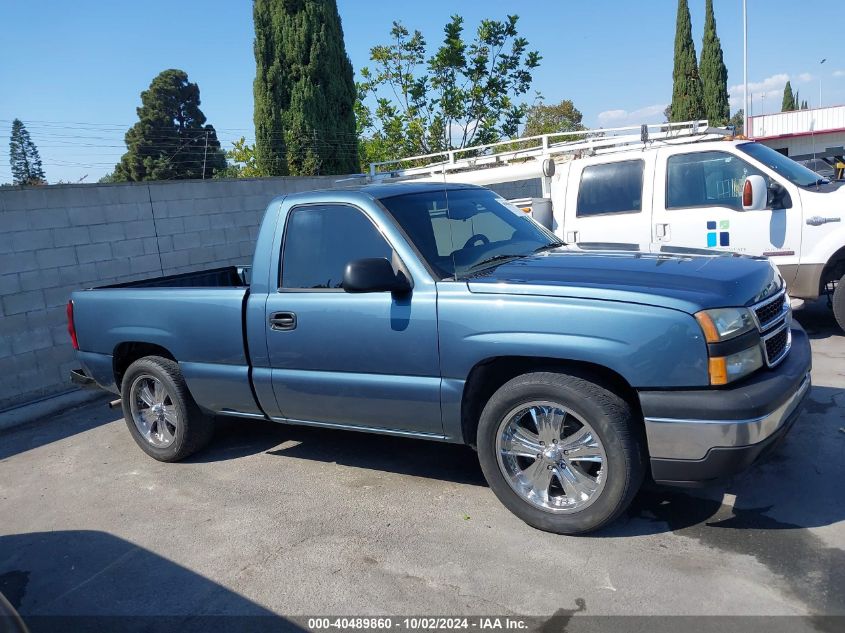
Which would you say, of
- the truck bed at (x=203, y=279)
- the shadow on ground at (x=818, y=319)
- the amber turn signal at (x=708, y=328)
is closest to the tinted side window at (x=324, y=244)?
the truck bed at (x=203, y=279)

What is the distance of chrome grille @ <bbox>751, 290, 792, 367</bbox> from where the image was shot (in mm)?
3707

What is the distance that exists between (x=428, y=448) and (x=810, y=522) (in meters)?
2.55

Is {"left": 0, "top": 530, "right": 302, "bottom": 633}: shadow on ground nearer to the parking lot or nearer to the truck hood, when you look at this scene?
the parking lot

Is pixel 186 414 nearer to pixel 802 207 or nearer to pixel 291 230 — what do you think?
pixel 291 230

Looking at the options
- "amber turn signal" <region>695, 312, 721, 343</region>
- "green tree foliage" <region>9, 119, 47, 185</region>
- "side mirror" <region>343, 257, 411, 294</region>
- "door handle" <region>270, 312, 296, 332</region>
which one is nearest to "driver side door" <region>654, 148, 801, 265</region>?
"amber turn signal" <region>695, 312, 721, 343</region>

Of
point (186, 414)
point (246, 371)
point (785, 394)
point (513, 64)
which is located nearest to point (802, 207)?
point (785, 394)

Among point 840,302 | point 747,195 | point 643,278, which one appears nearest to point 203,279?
point 643,278

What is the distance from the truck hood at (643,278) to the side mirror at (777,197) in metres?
3.05

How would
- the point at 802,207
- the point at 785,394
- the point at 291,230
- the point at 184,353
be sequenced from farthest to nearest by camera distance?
the point at 802,207 → the point at 184,353 → the point at 291,230 → the point at 785,394

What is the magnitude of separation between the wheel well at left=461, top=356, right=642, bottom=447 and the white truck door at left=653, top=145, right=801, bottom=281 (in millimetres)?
3952

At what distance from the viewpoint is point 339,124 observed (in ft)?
52.9

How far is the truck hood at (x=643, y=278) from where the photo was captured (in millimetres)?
3541

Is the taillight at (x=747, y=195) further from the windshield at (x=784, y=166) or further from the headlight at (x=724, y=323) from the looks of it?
the headlight at (x=724, y=323)

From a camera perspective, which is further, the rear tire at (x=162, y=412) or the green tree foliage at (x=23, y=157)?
the green tree foliage at (x=23, y=157)
